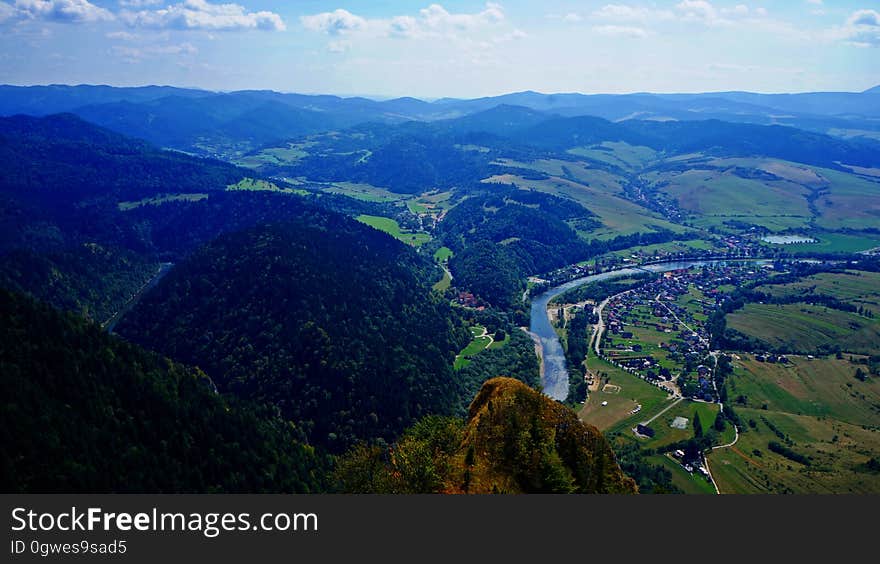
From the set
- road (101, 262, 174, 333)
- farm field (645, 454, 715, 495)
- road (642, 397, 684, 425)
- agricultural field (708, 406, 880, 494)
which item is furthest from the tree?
road (101, 262, 174, 333)

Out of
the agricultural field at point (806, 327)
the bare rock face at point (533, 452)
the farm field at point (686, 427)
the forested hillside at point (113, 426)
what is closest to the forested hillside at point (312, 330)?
the forested hillside at point (113, 426)

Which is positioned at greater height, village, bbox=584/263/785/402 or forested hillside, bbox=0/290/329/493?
forested hillside, bbox=0/290/329/493

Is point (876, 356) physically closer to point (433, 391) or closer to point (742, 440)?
point (742, 440)

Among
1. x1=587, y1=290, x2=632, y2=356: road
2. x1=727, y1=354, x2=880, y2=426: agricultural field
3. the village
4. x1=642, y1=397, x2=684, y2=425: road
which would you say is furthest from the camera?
x1=587, y1=290, x2=632, y2=356: road

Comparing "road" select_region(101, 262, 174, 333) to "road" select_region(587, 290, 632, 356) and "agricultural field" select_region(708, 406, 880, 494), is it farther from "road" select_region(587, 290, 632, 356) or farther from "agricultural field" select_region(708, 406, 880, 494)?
"agricultural field" select_region(708, 406, 880, 494)

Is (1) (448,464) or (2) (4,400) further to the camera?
(2) (4,400)

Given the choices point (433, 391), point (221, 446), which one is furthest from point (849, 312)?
point (221, 446)

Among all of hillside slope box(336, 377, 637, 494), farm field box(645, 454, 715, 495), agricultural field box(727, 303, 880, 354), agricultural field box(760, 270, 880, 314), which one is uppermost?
hillside slope box(336, 377, 637, 494)

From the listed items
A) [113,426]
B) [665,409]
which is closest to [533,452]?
[113,426]

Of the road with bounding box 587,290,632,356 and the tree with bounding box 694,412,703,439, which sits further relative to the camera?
the road with bounding box 587,290,632,356
